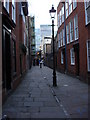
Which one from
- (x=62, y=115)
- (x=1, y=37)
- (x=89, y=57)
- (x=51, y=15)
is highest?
(x=51, y=15)

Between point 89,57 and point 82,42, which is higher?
point 82,42

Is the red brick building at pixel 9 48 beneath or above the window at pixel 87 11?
beneath

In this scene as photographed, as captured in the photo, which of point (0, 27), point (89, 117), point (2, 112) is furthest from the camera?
point (0, 27)

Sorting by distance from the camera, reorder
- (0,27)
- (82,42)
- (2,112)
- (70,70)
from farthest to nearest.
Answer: (70,70), (82,42), (0,27), (2,112)

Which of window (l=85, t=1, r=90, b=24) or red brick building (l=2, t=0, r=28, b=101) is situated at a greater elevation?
window (l=85, t=1, r=90, b=24)

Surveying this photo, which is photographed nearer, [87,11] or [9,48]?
[9,48]

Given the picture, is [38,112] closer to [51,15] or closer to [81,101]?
[81,101]

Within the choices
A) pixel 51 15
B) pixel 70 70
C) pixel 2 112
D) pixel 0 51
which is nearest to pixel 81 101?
pixel 2 112

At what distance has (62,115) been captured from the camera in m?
5.28

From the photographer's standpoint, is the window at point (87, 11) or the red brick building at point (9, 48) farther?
the window at point (87, 11)

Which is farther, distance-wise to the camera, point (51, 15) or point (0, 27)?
point (51, 15)

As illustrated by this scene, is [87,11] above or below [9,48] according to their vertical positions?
above

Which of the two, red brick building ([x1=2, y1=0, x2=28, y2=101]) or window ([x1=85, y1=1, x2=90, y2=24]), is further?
window ([x1=85, y1=1, x2=90, y2=24])

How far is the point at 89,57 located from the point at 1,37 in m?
7.13
